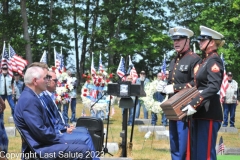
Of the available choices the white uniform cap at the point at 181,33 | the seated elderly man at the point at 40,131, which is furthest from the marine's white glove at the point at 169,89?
the seated elderly man at the point at 40,131

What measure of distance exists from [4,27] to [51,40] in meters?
7.06

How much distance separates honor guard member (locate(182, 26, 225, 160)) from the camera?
21.1 ft

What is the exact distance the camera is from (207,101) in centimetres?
649

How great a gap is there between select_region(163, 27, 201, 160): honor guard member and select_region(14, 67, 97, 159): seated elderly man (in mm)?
1519

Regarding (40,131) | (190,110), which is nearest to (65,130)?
(40,131)

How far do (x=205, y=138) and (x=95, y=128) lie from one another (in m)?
2.08

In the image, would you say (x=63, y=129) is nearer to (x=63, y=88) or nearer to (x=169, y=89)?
(x=169, y=89)

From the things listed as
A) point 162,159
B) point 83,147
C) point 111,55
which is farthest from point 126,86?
point 111,55

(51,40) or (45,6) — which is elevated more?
(45,6)

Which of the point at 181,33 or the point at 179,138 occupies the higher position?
the point at 181,33

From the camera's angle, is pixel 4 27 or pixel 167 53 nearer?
pixel 4 27

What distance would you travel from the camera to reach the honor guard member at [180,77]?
707 centimetres

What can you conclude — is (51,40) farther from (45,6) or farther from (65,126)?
(65,126)

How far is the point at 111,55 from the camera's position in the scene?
40.6 meters
